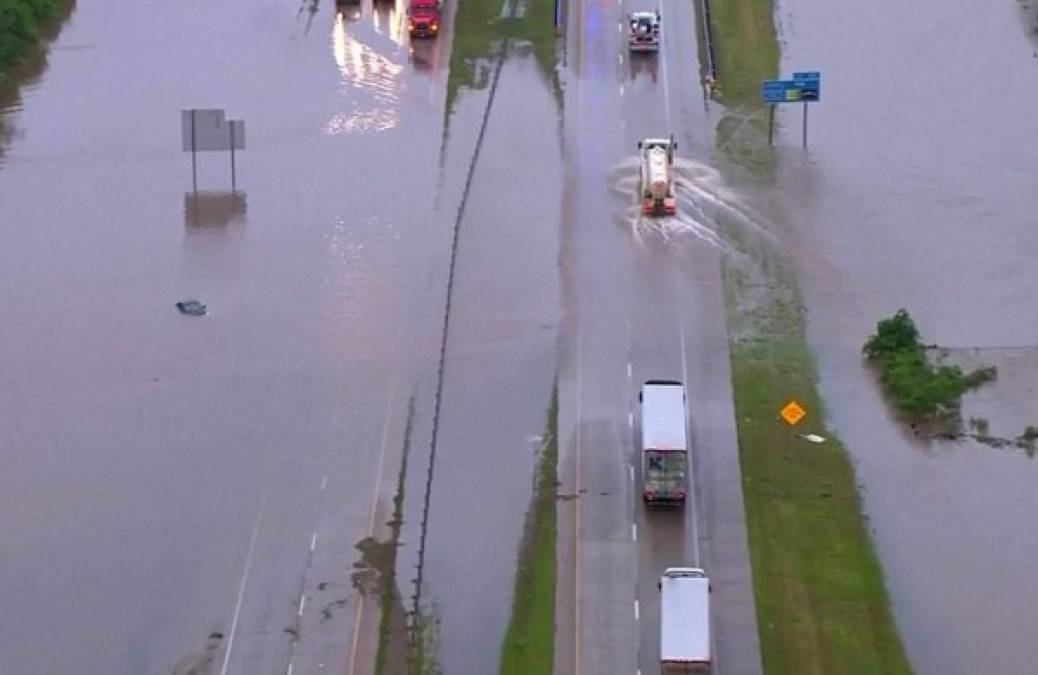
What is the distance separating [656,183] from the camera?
47.1 meters

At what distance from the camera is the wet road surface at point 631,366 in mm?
31188

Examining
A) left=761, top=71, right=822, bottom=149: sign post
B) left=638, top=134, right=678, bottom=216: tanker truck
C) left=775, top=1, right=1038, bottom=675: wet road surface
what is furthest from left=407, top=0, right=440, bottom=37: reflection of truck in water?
left=638, top=134, right=678, bottom=216: tanker truck

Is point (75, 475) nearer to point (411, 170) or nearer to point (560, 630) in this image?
point (560, 630)

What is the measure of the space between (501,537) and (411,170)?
18652mm

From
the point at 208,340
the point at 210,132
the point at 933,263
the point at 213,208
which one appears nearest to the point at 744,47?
the point at 933,263

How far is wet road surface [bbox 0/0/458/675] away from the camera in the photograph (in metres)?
32.2

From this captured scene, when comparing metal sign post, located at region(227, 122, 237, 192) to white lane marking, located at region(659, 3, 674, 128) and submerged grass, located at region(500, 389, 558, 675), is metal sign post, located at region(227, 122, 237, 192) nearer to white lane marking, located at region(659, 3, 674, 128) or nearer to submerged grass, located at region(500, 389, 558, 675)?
white lane marking, located at region(659, 3, 674, 128)

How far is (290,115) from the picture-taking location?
54875mm

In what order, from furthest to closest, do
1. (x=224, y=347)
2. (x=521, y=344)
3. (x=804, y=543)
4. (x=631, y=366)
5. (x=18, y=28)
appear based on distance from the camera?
1. (x=18, y=28)
2. (x=224, y=347)
3. (x=521, y=344)
4. (x=631, y=366)
5. (x=804, y=543)

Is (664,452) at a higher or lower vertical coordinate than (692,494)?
higher

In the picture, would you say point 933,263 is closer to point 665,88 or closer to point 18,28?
point 665,88

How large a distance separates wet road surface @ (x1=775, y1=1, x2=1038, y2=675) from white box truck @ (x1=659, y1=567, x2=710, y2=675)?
3581 mm

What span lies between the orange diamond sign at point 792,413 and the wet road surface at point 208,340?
747cm

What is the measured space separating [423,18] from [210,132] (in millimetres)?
12519
